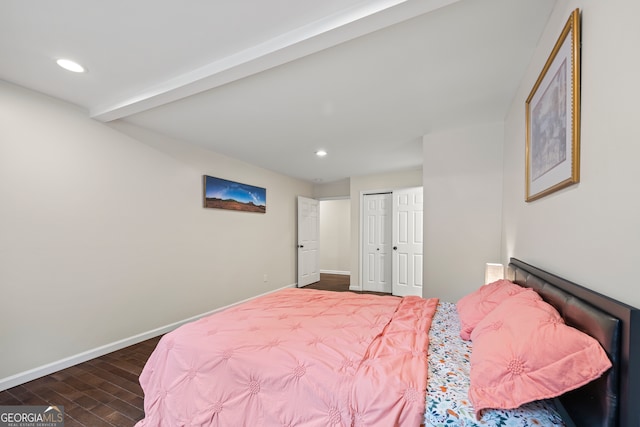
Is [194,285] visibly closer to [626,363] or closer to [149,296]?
[149,296]

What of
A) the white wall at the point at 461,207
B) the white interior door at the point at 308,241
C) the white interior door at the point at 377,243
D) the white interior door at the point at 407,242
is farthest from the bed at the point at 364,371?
the white interior door at the point at 308,241

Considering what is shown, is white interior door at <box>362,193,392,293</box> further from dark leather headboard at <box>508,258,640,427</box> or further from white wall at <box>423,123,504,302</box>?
dark leather headboard at <box>508,258,640,427</box>

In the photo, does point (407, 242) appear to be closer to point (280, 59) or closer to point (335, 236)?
point (335, 236)

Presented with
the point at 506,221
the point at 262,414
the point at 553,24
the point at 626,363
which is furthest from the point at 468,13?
the point at 262,414

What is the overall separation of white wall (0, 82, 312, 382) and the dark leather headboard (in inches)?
140

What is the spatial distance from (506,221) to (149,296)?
3951 mm

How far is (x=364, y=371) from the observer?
48.7 inches

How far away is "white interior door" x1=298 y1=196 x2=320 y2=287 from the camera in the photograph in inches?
227

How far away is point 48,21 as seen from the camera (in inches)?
58.9

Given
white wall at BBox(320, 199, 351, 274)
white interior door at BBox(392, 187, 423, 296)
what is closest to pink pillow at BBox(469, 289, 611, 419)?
white interior door at BBox(392, 187, 423, 296)

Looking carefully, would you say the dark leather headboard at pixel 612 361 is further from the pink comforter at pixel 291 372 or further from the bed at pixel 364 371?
the pink comforter at pixel 291 372

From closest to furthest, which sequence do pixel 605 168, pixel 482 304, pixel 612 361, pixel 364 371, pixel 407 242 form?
pixel 612 361
pixel 605 168
pixel 364 371
pixel 482 304
pixel 407 242

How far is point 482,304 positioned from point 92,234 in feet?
11.1

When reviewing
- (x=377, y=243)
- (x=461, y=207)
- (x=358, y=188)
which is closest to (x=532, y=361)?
(x=461, y=207)
